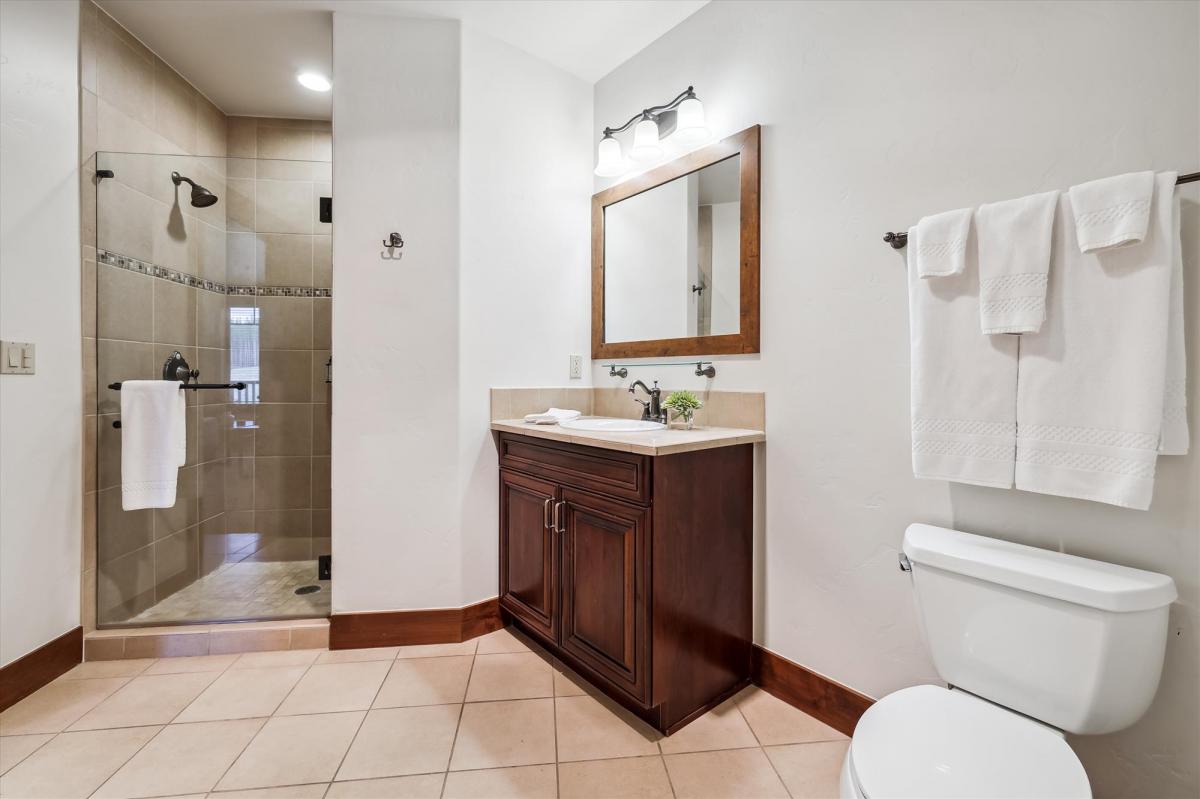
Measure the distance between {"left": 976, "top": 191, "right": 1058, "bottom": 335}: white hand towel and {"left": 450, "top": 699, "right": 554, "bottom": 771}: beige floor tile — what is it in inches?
62.2

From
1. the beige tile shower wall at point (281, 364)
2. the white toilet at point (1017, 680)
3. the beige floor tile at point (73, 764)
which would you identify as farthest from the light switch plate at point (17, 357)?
the white toilet at point (1017, 680)

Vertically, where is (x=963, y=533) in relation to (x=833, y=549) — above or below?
above

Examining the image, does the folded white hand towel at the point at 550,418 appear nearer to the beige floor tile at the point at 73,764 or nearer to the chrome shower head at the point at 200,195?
the beige floor tile at the point at 73,764

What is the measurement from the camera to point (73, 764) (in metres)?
1.34

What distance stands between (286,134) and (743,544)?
2956mm

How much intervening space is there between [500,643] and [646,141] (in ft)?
6.81

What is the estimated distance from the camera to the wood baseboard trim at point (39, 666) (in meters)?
1.58

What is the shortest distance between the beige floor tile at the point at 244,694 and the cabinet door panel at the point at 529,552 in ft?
2.58

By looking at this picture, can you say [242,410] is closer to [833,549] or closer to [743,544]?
[743,544]

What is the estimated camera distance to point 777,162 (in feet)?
5.57

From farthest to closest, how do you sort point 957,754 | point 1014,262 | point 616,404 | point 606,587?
point 616,404 < point 606,587 < point 1014,262 < point 957,754

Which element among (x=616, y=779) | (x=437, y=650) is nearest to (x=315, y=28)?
(x=437, y=650)

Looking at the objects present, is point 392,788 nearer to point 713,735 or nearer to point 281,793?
point 281,793

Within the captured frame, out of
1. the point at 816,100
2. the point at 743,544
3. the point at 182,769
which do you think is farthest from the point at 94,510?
the point at 816,100
